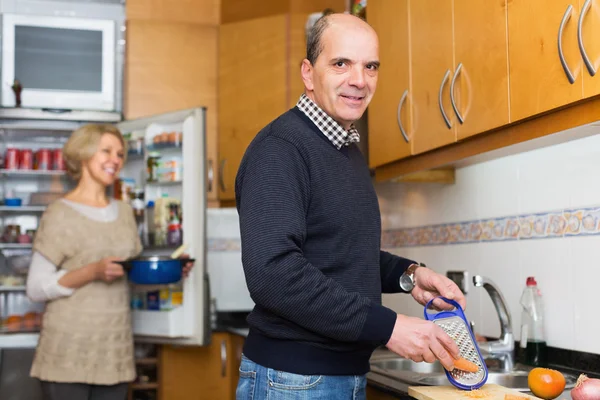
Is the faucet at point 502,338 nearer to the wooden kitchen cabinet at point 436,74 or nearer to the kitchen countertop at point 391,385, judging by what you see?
the kitchen countertop at point 391,385

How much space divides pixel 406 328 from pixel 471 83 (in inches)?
34.3

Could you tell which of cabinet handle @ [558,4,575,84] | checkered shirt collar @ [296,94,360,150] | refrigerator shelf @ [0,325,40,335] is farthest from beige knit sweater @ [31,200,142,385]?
cabinet handle @ [558,4,575,84]

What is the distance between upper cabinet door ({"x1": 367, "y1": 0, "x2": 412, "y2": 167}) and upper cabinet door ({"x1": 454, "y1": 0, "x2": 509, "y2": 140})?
35 cm

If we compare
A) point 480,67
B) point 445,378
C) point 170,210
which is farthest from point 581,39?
point 170,210

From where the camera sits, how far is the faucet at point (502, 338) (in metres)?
2.02

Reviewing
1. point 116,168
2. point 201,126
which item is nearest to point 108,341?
point 116,168

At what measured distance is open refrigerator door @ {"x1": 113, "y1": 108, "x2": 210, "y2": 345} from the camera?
128 inches

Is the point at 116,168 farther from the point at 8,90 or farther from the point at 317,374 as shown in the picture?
the point at 317,374

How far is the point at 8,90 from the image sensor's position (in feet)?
12.3

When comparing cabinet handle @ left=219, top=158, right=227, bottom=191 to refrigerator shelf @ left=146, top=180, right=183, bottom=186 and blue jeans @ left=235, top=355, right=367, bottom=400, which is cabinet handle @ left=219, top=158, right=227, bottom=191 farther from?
blue jeans @ left=235, top=355, right=367, bottom=400

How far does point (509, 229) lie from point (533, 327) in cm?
32

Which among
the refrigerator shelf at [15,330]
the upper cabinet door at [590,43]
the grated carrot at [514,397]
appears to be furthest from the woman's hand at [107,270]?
the upper cabinet door at [590,43]

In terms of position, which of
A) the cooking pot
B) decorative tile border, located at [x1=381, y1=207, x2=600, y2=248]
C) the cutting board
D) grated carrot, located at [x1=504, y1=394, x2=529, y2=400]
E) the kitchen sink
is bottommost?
the kitchen sink

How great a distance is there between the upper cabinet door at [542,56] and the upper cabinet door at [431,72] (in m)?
0.33
